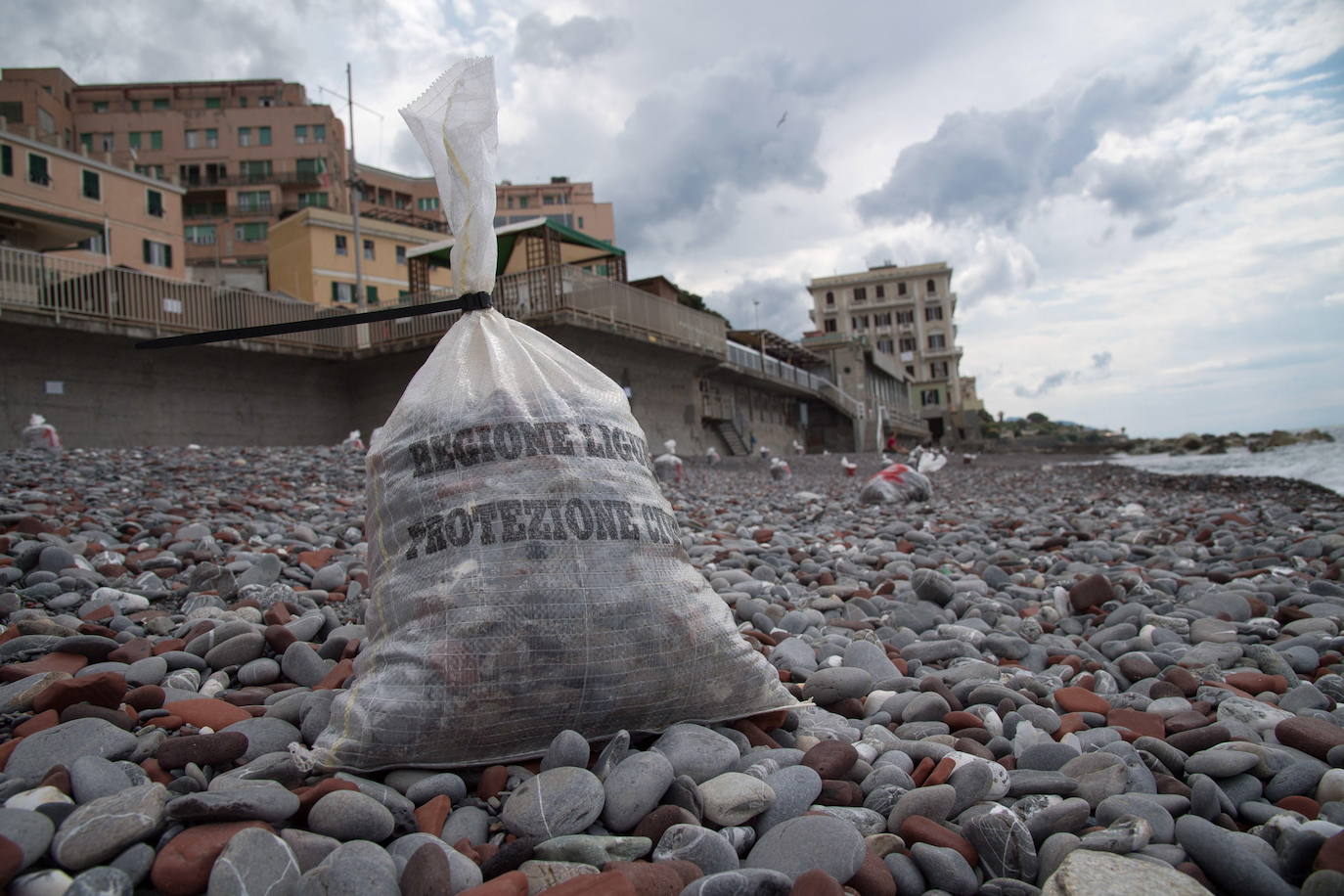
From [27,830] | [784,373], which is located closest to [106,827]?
[27,830]

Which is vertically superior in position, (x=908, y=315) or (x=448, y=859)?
(x=908, y=315)

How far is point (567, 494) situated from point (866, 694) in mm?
1132

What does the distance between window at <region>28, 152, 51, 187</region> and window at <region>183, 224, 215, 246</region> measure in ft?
66.5

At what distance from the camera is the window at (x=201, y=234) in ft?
143

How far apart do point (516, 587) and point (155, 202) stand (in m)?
34.2

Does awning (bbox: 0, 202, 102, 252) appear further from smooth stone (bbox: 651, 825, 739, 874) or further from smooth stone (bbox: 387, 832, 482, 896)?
smooth stone (bbox: 651, 825, 739, 874)

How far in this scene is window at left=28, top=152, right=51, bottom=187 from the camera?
79.2 ft

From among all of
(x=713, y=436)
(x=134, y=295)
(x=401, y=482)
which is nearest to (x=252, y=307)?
(x=134, y=295)

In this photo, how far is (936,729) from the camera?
78.4 inches

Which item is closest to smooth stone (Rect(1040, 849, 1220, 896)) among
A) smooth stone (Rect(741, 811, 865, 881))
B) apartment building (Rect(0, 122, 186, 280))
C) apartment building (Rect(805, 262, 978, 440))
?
smooth stone (Rect(741, 811, 865, 881))

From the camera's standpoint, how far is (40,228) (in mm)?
18516

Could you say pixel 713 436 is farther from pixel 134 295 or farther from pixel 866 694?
pixel 866 694

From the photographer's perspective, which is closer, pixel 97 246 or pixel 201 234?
pixel 97 246

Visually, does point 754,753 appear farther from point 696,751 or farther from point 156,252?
point 156,252
